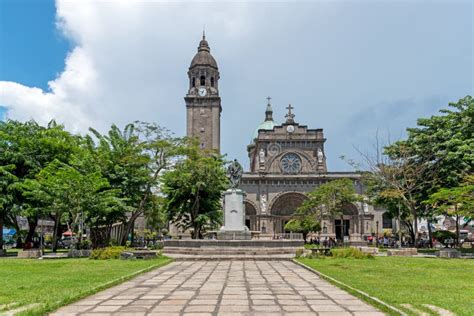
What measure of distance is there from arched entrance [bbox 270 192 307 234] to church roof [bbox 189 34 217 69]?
808 inches

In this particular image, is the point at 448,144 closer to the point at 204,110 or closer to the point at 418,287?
the point at 418,287

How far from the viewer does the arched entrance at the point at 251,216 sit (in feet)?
202

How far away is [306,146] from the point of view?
63.9m

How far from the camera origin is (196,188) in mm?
34406

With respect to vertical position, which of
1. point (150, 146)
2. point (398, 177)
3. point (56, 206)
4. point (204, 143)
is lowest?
point (56, 206)

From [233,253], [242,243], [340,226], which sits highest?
[340,226]

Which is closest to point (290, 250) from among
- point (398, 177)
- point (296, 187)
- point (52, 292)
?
point (398, 177)

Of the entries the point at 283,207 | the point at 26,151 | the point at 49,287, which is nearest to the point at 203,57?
the point at 283,207

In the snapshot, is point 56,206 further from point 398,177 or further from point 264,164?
point 264,164

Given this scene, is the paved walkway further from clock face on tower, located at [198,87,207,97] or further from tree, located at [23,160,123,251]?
clock face on tower, located at [198,87,207,97]

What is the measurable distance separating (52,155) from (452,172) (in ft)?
82.8

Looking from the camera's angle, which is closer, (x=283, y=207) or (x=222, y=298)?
(x=222, y=298)

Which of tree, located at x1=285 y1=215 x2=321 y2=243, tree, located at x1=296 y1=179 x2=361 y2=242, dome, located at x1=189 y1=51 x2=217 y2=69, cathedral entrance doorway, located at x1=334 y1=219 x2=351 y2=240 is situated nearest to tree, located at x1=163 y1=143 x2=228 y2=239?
tree, located at x1=285 y1=215 x2=321 y2=243

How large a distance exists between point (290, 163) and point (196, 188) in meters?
31.3
